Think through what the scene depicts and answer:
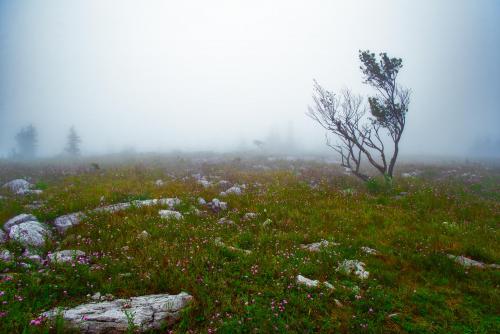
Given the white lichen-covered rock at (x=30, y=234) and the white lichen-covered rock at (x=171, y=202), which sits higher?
the white lichen-covered rock at (x=171, y=202)

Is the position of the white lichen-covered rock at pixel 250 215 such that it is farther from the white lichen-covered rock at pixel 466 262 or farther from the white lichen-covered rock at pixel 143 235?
the white lichen-covered rock at pixel 466 262

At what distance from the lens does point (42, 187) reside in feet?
45.4

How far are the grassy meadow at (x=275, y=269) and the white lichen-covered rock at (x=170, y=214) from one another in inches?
7.0

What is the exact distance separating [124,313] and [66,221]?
539 cm

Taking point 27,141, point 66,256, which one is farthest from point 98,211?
point 27,141

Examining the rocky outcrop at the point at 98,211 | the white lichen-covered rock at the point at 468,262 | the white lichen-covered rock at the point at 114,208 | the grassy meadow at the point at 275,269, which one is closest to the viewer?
the grassy meadow at the point at 275,269

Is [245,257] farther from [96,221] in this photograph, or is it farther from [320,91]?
[320,91]

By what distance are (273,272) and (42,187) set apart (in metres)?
13.7

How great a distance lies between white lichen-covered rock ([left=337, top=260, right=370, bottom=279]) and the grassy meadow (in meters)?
0.12

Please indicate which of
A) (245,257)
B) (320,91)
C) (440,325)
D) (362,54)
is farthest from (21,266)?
(362,54)

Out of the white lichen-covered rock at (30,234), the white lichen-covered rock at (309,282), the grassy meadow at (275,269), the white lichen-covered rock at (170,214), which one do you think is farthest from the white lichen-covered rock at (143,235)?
the white lichen-covered rock at (309,282)

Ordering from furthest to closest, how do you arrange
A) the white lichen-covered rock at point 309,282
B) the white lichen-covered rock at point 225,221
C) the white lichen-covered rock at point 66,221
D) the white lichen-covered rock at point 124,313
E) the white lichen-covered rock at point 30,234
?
the white lichen-covered rock at point 225,221 < the white lichen-covered rock at point 66,221 < the white lichen-covered rock at point 30,234 < the white lichen-covered rock at point 309,282 < the white lichen-covered rock at point 124,313

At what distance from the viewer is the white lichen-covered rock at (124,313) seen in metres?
3.88

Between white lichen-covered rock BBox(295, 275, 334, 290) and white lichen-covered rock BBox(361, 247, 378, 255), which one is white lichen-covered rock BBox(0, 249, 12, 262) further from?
white lichen-covered rock BBox(361, 247, 378, 255)
